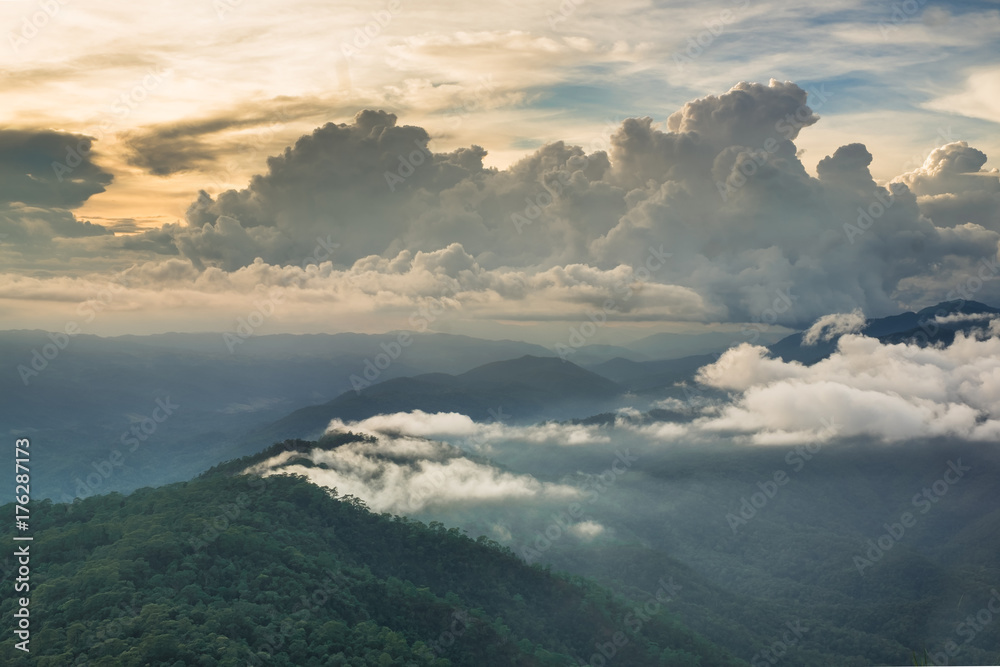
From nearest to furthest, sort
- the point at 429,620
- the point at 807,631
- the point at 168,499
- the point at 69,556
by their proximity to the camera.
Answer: the point at 69,556
the point at 429,620
the point at 168,499
the point at 807,631

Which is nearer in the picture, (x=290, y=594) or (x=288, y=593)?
(x=290, y=594)

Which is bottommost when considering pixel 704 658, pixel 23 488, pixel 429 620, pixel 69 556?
pixel 704 658

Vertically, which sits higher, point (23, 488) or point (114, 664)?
point (23, 488)

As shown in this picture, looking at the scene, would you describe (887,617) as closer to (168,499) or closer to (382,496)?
(382,496)

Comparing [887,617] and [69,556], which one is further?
[887,617]

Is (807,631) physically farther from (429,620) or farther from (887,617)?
(429,620)

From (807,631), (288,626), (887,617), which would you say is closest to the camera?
(288,626)

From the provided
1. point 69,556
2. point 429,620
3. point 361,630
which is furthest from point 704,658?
point 69,556
